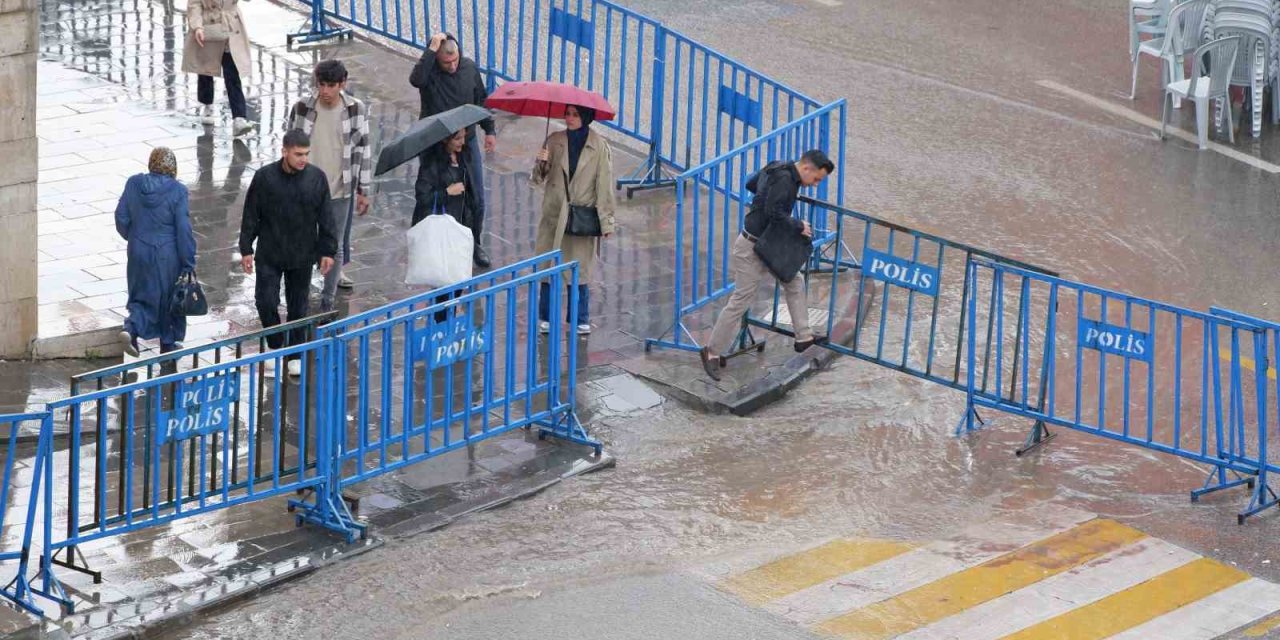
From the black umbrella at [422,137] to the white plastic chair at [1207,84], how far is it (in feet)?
25.6

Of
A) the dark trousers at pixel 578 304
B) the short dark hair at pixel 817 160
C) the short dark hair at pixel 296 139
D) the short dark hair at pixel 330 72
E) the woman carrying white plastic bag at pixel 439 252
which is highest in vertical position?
the short dark hair at pixel 330 72

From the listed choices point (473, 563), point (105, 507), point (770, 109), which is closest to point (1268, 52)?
point (770, 109)

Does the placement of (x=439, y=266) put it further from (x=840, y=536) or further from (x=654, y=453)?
(x=840, y=536)

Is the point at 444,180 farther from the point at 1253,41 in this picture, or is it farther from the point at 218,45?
the point at 1253,41

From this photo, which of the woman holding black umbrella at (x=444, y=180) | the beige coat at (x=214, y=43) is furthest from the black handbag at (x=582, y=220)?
the beige coat at (x=214, y=43)

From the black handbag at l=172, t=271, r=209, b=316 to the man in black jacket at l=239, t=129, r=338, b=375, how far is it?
0.33 m

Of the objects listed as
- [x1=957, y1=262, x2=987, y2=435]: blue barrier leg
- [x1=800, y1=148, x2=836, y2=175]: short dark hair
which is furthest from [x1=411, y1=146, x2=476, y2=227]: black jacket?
[x1=957, y1=262, x2=987, y2=435]: blue barrier leg

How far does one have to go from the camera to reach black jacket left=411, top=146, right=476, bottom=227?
498 inches

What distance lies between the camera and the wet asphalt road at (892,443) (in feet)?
31.8

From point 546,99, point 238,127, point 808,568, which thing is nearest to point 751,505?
point 808,568

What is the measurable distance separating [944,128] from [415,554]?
8989 mm

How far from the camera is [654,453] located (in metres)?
11.5

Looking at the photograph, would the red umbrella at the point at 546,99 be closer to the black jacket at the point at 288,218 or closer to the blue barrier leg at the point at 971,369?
the black jacket at the point at 288,218

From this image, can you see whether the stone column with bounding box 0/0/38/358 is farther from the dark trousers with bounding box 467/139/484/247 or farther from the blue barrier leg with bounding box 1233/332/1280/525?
the blue barrier leg with bounding box 1233/332/1280/525
